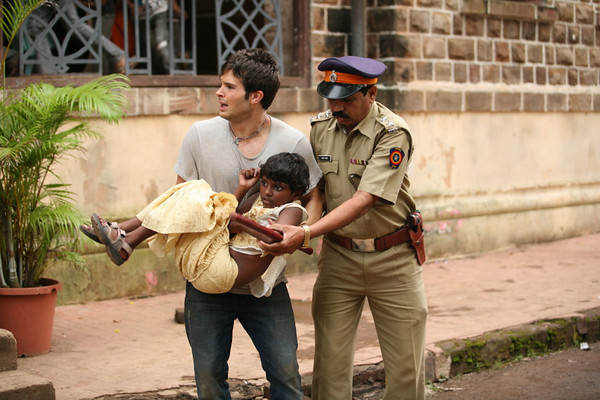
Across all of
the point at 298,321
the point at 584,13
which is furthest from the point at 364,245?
the point at 584,13

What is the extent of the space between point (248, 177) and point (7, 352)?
2.19 meters

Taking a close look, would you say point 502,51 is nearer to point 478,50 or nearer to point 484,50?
point 484,50

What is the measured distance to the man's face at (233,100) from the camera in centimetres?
405

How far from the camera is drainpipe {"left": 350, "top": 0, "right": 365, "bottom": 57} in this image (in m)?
9.33

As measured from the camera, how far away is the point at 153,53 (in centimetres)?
836

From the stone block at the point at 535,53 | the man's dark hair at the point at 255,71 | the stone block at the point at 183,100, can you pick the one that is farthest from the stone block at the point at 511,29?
the man's dark hair at the point at 255,71

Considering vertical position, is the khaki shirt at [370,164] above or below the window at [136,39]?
below

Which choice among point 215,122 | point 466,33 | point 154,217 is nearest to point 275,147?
point 215,122

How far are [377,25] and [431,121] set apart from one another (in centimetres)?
121

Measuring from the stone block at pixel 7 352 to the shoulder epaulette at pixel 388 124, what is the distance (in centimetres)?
253

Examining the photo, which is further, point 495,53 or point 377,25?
point 495,53

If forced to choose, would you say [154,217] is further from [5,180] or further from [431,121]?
[431,121]

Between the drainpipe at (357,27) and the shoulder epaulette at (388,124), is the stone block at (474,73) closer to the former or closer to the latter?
the drainpipe at (357,27)

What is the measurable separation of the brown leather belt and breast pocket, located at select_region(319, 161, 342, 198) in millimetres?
243
